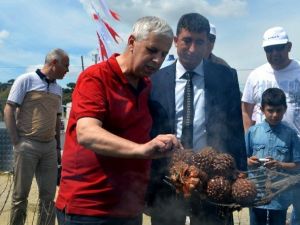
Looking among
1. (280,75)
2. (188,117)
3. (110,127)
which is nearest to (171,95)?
(188,117)

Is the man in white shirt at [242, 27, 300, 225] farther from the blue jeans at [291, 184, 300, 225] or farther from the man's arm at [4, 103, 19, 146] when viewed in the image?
the man's arm at [4, 103, 19, 146]

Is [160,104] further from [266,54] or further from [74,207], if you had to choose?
[266,54]

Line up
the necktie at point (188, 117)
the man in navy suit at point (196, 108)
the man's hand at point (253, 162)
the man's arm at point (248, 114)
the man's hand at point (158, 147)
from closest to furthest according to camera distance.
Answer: the man's hand at point (158, 147), the man in navy suit at point (196, 108), the necktie at point (188, 117), the man's hand at point (253, 162), the man's arm at point (248, 114)

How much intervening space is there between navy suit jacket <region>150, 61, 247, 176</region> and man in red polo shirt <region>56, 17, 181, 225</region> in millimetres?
647

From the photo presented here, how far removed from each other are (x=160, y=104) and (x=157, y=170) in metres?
0.45

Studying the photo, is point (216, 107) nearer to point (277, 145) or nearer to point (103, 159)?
point (277, 145)

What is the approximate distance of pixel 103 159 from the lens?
2371 millimetres

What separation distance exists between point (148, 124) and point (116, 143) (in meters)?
0.53

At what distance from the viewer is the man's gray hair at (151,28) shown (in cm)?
233

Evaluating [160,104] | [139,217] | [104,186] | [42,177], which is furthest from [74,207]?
[42,177]

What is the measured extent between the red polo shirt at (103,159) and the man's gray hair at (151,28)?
23 cm

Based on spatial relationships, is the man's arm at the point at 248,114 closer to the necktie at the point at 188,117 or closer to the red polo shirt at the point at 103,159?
the necktie at the point at 188,117

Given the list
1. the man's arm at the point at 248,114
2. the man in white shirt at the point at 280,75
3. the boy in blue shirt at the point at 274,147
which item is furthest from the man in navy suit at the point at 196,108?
the man's arm at the point at 248,114

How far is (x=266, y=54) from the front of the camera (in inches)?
176
